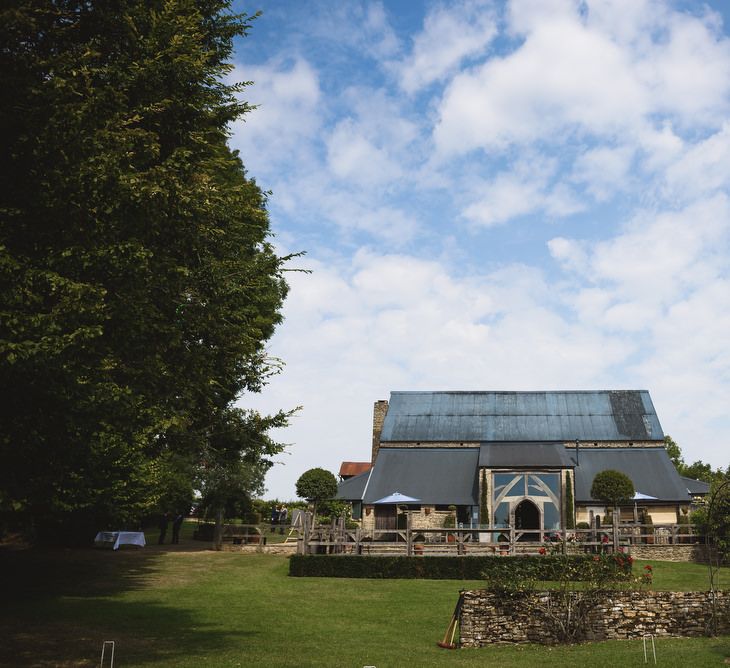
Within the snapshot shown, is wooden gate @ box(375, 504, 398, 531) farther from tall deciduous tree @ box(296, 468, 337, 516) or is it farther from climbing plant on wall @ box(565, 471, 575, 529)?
climbing plant on wall @ box(565, 471, 575, 529)

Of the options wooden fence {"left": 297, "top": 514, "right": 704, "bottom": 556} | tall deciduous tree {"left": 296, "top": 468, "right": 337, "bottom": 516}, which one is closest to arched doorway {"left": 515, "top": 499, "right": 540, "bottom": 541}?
wooden fence {"left": 297, "top": 514, "right": 704, "bottom": 556}

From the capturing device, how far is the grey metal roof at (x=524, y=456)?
35.7m

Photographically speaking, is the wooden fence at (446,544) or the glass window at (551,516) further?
the glass window at (551,516)

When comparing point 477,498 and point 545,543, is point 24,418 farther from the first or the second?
point 477,498

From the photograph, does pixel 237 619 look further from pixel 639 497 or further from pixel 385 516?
pixel 639 497

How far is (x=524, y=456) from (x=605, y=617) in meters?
23.2

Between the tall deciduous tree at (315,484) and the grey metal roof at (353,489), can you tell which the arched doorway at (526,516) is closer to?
the grey metal roof at (353,489)

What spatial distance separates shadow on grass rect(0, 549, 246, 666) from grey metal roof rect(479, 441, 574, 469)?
18.3 meters

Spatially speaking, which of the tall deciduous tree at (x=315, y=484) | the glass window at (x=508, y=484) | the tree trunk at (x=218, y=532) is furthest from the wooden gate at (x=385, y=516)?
Result: the tree trunk at (x=218, y=532)

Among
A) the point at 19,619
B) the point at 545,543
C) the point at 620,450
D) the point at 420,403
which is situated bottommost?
the point at 19,619

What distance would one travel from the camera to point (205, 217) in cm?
1321

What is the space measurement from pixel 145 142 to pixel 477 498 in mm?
29903


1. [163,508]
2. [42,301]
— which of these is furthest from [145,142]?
[163,508]

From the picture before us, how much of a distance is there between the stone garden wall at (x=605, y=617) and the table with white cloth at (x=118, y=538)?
63.9 ft
